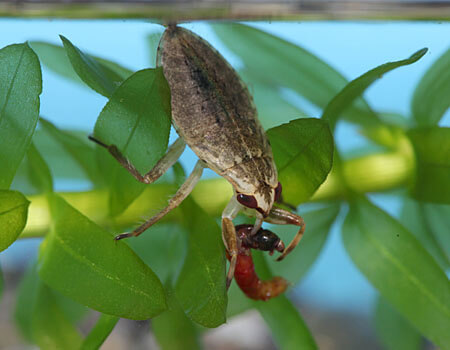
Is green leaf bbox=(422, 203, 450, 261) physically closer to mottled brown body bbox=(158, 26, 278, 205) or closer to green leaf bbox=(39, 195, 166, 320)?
mottled brown body bbox=(158, 26, 278, 205)

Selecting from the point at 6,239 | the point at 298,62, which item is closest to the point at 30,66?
the point at 6,239

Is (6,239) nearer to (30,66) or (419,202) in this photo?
(30,66)

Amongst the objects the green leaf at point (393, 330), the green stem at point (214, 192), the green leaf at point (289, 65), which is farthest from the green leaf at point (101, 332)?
the green leaf at point (393, 330)

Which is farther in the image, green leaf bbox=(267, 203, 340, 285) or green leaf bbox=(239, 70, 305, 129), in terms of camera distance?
green leaf bbox=(239, 70, 305, 129)

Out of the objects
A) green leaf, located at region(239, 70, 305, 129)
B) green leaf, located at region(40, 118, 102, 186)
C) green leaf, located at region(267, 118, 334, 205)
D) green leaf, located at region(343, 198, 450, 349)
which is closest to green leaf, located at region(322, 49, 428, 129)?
green leaf, located at region(267, 118, 334, 205)

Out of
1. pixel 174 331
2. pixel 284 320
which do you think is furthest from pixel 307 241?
pixel 174 331

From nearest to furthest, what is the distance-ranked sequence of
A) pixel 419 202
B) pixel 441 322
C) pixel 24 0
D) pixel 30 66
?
pixel 30 66 < pixel 441 322 < pixel 419 202 < pixel 24 0

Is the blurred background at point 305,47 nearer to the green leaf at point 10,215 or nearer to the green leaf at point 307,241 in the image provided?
the green leaf at point 307,241

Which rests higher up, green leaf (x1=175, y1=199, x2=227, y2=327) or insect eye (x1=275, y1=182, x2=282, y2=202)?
insect eye (x1=275, y1=182, x2=282, y2=202)
